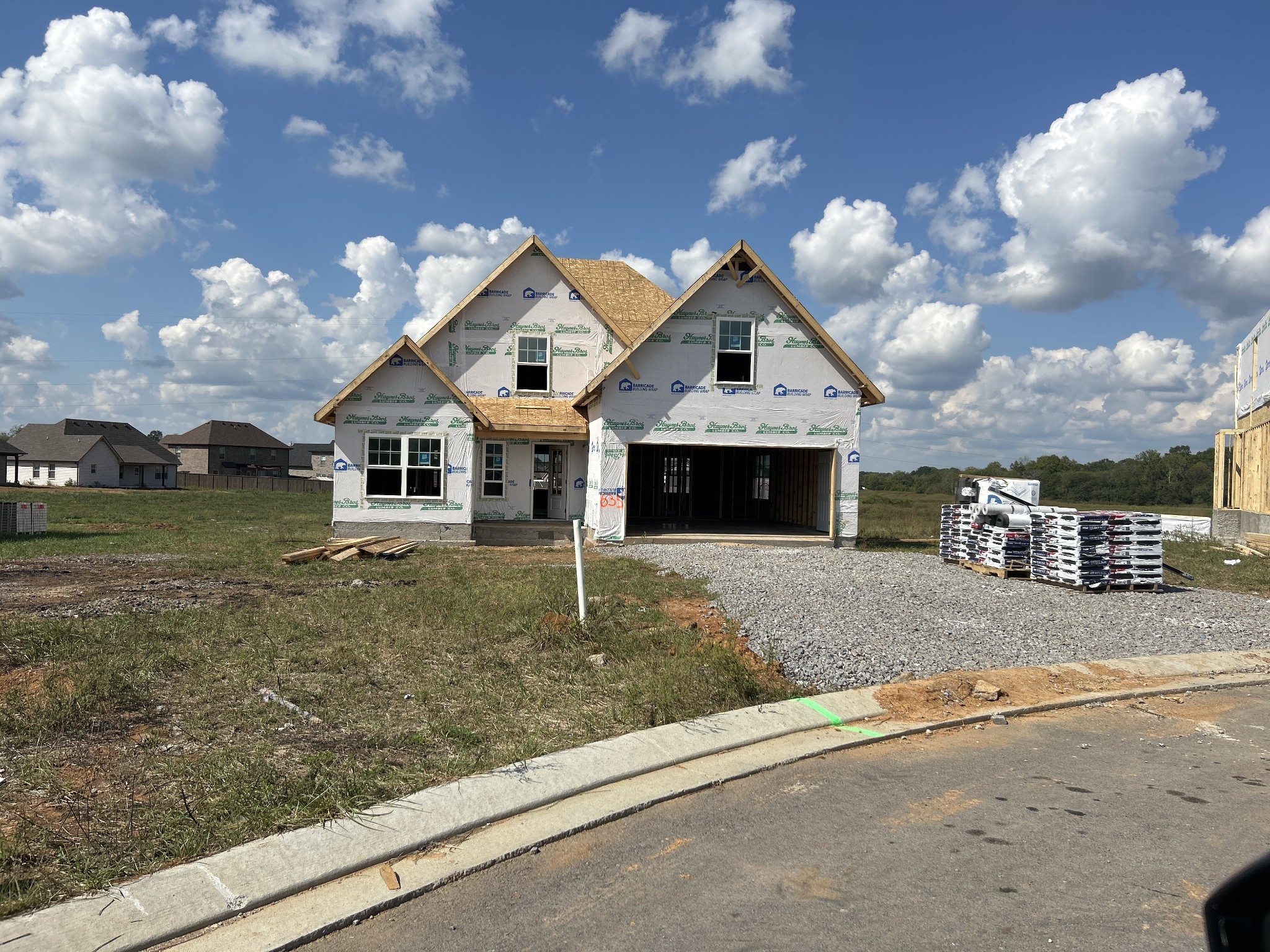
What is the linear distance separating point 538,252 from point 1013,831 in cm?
2192

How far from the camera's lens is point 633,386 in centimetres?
2127

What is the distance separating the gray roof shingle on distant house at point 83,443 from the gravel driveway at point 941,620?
71.3 m

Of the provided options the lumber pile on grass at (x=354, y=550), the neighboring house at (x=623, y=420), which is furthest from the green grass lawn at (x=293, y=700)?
the neighboring house at (x=623, y=420)

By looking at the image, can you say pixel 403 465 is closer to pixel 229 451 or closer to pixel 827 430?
pixel 827 430

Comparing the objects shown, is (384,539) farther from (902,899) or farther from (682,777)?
(902,899)

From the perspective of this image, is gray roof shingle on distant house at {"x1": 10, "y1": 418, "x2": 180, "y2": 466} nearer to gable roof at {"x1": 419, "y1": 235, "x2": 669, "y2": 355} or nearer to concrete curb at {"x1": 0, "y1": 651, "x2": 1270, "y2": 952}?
gable roof at {"x1": 419, "y1": 235, "x2": 669, "y2": 355}

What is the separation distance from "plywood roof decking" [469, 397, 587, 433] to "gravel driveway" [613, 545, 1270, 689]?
24.7 feet

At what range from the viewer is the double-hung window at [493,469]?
23828mm

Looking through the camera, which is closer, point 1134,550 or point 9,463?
point 1134,550

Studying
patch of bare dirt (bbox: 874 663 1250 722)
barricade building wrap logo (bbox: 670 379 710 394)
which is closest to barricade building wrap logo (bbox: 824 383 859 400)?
barricade building wrap logo (bbox: 670 379 710 394)

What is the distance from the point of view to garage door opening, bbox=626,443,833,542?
26438mm

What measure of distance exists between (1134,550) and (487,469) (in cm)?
1558

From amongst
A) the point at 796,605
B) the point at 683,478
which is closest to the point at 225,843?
the point at 796,605

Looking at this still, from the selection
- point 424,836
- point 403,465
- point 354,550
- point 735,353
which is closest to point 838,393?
point 735,353
